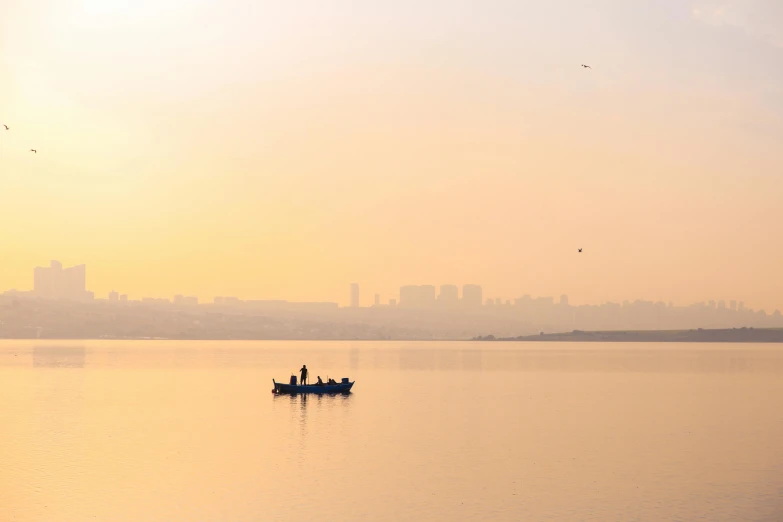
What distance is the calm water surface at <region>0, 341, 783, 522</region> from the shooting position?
1443 inches

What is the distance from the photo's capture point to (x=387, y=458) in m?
50.2

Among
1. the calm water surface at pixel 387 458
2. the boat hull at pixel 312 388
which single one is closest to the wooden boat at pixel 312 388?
the boat hull at pixel 312 388

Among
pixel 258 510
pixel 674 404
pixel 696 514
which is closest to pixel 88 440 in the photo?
pixel 258 510

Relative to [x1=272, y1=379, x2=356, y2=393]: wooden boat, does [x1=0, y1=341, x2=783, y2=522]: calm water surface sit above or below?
below

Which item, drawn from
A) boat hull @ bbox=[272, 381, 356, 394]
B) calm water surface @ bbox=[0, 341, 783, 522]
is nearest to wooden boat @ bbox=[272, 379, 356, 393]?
boat hull @ bbox=[272, 381, 356, 394]

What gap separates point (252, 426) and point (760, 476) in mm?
37615

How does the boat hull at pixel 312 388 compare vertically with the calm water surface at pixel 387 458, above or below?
above

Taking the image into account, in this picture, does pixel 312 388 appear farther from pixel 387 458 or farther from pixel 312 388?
pixel 387 458

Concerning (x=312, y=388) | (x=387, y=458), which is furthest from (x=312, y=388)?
(x=387, y=458)

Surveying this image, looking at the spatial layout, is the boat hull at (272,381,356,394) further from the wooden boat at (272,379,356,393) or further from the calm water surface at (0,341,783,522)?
the calm water surface at (0,341,783,522)

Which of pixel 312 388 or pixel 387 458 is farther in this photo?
pixel 312 388

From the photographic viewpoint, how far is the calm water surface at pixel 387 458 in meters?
36.7

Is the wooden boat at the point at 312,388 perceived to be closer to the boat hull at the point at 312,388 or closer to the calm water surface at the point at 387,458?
the boat hull at the point at 312,388

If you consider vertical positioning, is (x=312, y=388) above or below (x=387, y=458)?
above
